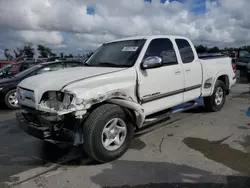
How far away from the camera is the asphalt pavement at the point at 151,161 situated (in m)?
3.01

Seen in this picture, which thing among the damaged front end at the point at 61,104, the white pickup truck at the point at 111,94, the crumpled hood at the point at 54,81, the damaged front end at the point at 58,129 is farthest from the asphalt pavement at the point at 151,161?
the crumpled hood at the point at 54,81

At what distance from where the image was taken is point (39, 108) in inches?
129

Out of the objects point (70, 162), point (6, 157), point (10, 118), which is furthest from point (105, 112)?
point (10, 118)

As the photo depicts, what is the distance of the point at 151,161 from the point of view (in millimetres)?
3541

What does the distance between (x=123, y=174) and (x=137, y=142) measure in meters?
1.18

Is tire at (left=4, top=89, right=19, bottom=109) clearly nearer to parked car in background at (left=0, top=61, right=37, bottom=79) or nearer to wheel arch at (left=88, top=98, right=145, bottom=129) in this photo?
parked car in background at (left=0, top=61, right=37, bottom=79)

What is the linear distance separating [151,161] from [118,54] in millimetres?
2042

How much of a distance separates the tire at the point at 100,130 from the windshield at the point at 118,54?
0.94m

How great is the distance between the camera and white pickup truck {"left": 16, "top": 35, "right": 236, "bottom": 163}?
127 inches

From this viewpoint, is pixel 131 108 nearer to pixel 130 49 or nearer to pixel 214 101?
pixel 130 49

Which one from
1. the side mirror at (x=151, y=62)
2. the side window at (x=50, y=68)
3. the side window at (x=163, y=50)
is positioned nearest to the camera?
the side mirror at (x=151, y=62)

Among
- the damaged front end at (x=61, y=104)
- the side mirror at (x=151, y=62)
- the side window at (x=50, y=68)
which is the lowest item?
the damaged front end at (x=61, y=104)

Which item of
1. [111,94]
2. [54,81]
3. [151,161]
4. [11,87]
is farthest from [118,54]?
[11,87]

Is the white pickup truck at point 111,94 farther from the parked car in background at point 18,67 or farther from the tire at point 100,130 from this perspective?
the parked car in background at point 18,67
